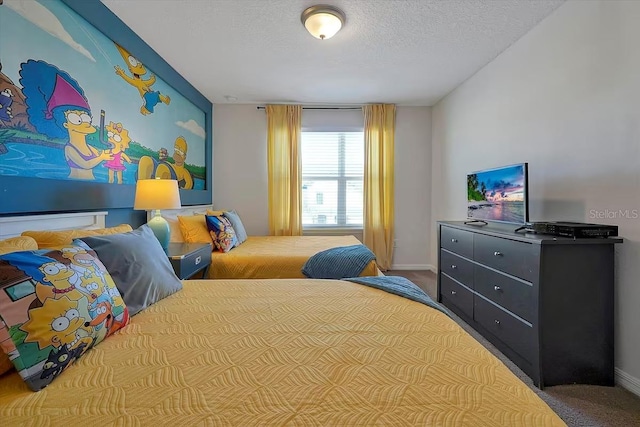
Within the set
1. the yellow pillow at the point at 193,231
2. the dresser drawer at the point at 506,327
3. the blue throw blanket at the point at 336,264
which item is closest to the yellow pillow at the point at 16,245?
the yellow pillow at the point at 193,231

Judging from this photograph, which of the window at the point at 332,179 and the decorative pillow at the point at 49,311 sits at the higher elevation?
the window at the point at 332,179

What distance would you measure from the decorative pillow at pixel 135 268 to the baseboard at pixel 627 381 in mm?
2523

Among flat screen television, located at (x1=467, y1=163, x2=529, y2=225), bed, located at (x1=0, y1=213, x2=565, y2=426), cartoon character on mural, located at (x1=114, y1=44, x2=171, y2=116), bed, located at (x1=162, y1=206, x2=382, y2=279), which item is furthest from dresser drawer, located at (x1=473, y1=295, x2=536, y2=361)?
cartoon character on mural, located at (x1=114, y1=44, x2=171, y2=116)

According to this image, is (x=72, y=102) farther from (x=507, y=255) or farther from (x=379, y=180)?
(x=379, y=180)

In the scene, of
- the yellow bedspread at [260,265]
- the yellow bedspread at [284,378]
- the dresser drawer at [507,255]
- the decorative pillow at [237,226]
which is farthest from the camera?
the decorative pillow at [237,226]

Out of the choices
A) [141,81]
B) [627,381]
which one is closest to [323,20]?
[141,81]

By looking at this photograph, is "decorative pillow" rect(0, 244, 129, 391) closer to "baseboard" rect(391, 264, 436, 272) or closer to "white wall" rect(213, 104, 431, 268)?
"white wall" rect(213, 104, 431, 268)

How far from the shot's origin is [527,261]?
1738mm

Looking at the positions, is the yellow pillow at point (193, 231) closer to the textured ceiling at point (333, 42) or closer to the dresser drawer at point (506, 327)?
the textured ceiling at point (333, 42)

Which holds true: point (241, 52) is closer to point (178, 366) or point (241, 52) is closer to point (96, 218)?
point (96, 218)

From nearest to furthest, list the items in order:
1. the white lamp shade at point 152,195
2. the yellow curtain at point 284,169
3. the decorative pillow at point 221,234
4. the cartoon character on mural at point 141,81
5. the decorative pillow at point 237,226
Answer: the white lamp shade at point 152,195
the cartoon character on mural at point 141,81
the decorative pillow at point 221,234
the decorative pillow at point 237,226
the yellow curtain at point 284,169

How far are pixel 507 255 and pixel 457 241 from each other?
0.67 m

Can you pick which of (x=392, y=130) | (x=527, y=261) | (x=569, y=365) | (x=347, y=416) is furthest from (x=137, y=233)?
(x=392, y=130)

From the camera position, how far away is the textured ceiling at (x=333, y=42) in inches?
81.9
